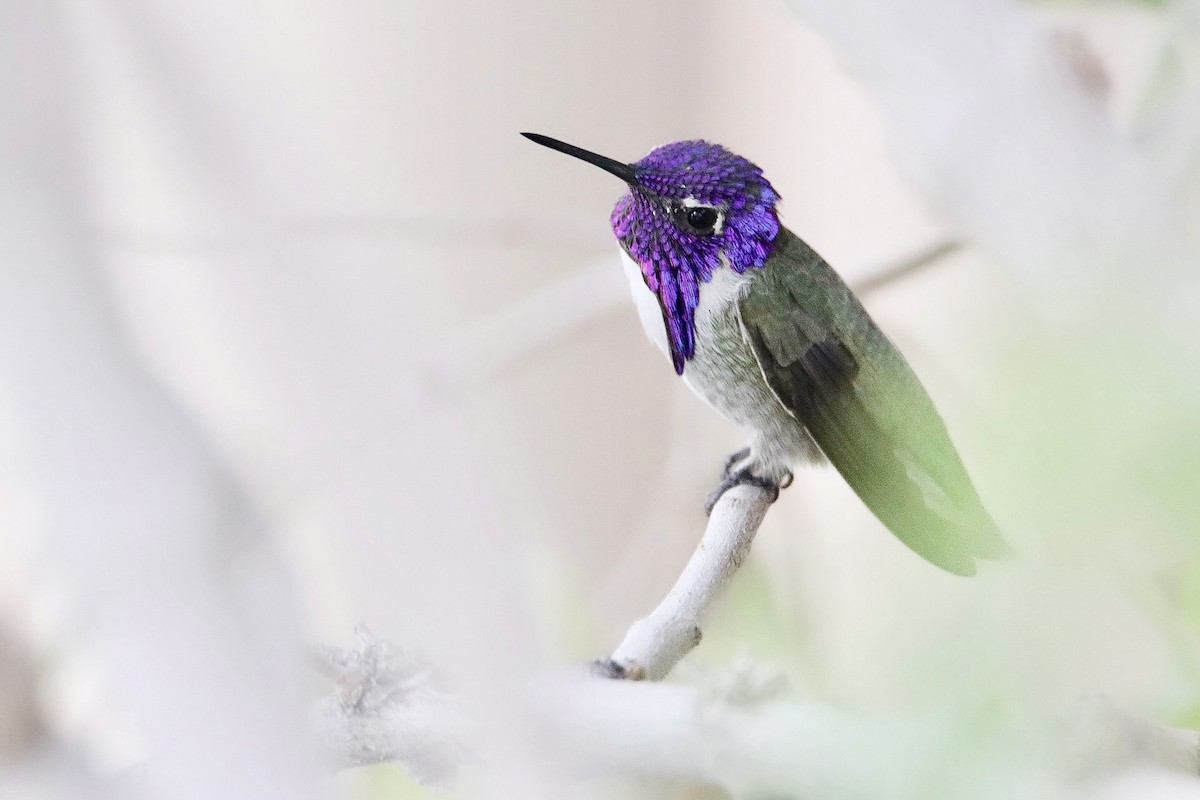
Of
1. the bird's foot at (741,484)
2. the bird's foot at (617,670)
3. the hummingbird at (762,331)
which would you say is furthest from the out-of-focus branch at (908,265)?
the bird's foot at (617,670)

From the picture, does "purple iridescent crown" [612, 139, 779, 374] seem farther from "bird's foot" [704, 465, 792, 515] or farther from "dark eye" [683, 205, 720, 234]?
"bird's foot" [704, 465, 792, 515]

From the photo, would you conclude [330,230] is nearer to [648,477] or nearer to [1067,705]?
[1067,705]

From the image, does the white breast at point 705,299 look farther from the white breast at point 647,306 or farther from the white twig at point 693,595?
the white twig at point 693,595

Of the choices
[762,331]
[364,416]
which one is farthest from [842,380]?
[364,416]

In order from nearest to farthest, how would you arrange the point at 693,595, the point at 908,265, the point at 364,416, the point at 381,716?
the point at 364,416 < the point at 381,716 < the point at 693,595 < the point at 908,265

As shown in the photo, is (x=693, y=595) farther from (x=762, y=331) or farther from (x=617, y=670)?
(x=762, y=331)

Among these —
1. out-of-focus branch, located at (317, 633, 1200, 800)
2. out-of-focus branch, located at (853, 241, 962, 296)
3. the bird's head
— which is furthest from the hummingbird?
out-of-focus branch, located at (317, 633, 1200, 800)

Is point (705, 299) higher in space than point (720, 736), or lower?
higher
